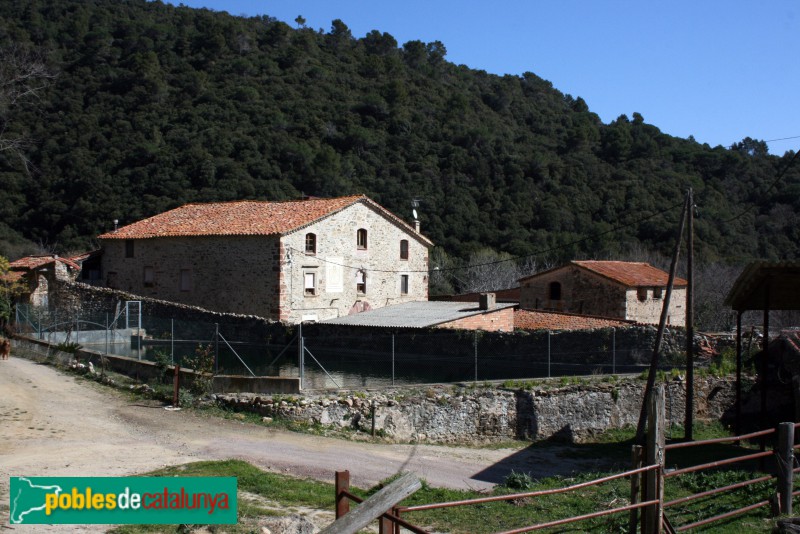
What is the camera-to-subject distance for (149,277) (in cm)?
4081

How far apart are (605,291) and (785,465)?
2883 centimetres

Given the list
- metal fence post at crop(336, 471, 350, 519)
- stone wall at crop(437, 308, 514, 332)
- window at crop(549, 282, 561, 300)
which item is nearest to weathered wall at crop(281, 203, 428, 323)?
window at crop(549, 282, 561, 300)

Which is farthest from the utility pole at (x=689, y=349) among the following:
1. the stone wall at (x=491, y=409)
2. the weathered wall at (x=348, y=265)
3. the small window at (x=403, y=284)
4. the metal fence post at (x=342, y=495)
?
the small window at (x=403, y=284)

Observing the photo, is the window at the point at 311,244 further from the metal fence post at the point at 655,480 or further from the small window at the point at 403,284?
the metal fence post at the point at 655,480

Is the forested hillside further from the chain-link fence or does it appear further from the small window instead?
the chain-link fence

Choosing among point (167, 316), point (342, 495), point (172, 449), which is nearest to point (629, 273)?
point (167, 316)

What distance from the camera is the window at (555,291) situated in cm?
3956

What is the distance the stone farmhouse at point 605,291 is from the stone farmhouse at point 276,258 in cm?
713

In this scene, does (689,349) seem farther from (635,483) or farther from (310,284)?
(310,284)

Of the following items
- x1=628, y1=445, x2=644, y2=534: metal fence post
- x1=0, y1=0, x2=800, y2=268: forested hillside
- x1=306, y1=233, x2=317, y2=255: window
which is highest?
x1=0, y1=0, x2=800, y2=268: forested hillside

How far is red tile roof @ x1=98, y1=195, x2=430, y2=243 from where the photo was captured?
3734 centimetres

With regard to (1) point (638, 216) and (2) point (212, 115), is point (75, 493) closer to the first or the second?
(1) point (638, 216)

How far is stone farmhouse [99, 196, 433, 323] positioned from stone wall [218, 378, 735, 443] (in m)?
19.0

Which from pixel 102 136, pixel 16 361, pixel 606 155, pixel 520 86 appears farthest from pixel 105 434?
pixel 520 86
